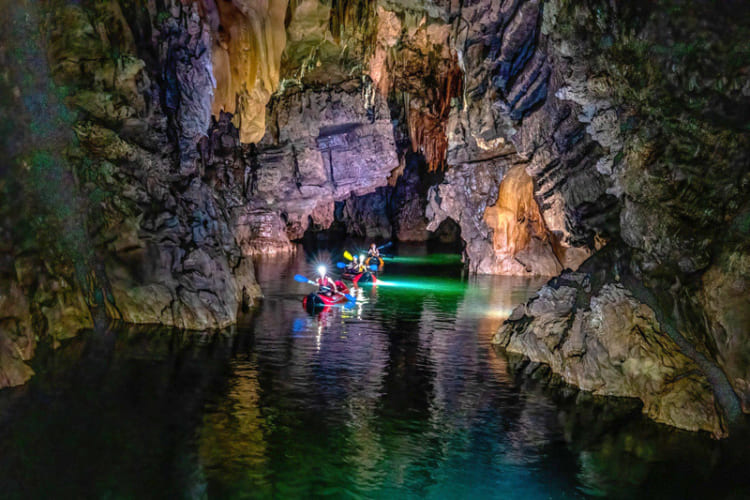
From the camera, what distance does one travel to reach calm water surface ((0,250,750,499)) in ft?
20.9

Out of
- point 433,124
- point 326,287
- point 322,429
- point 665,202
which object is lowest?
point 322,429

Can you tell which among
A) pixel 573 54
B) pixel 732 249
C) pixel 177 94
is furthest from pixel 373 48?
pixel 732 249

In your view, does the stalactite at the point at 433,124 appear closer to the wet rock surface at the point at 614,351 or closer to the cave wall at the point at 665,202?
the wet rock surface at the point at 614,351

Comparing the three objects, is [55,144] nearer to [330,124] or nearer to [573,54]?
[573,54]

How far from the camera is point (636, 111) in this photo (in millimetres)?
8602

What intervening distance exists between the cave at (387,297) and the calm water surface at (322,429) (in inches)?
1.7

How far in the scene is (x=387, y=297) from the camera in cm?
1845

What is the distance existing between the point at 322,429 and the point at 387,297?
35.6 ft

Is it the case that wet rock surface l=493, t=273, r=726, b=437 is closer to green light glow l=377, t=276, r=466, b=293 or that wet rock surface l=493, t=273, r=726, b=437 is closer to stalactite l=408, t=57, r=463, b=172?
green light glow l=377, t=276, r=466, b=293

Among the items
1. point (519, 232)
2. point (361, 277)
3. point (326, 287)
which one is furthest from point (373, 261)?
point (326, 287)

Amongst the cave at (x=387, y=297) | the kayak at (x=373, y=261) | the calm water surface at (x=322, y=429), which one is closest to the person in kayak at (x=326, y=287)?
the cave at (x=387, y=297)

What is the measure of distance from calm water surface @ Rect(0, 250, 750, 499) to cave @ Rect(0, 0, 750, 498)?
0.14ft

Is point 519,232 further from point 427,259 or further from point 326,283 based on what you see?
point 326,283

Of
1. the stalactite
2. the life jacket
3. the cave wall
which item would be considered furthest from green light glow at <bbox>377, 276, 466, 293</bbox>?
the stalactite
